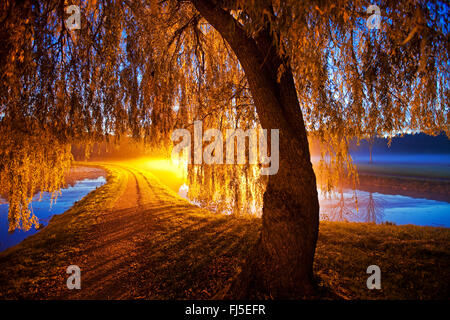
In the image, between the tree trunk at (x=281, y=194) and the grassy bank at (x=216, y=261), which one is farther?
the grassy bank at (x=216, y=261)

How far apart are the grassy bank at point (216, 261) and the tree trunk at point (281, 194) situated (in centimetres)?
58

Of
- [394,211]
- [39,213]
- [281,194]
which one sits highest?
[281,194]

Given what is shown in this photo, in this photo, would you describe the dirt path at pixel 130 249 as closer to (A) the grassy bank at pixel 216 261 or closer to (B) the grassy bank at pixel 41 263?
(A) the grassy bank at pixel 216 261

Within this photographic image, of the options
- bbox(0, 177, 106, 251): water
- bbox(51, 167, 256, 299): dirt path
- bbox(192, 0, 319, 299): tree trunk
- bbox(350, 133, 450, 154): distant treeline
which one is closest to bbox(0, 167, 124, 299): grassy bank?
bbox(51, 167, 256, 299): dirt path

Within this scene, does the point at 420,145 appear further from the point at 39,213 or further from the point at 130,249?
the point at 39,213

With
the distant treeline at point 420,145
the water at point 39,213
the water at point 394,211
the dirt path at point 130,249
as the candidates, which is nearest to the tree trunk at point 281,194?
the dirt path at point 130,249

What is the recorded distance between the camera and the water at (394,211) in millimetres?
10113

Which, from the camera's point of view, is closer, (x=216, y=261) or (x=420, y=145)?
(x=216, y=261)

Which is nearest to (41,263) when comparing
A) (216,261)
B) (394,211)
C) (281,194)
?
(216,261)

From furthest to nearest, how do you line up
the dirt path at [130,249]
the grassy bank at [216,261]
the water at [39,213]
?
the water at [39,213]
the dirt path at [130,249]
the grassy bank at [216,261]

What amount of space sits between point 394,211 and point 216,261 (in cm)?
1321

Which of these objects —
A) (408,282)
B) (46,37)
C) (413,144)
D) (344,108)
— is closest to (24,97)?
(46,37)

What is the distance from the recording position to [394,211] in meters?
11.8

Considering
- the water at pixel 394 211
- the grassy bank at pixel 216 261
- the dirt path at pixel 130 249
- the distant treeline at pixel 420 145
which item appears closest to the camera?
the grassy bank at pixel 216 261
